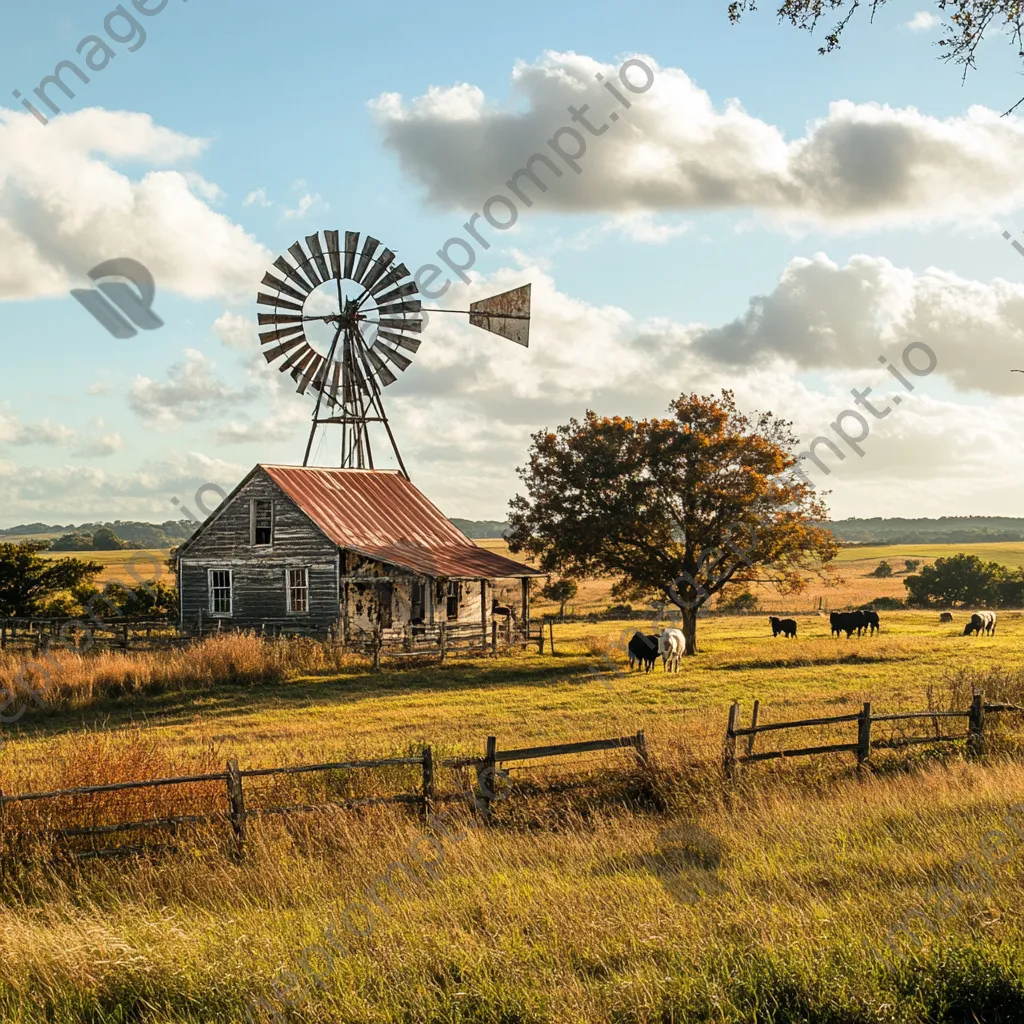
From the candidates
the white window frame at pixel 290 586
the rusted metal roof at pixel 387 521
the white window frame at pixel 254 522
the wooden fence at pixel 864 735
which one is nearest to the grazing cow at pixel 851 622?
the rusted metal roof at pixel 387 521

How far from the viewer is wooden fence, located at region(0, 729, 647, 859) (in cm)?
1075

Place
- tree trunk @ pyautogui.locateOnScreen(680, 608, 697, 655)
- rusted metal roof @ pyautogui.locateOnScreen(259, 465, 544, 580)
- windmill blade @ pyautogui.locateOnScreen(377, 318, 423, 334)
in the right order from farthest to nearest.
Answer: windmill blade @ pyautogui.locateOnScreen(377, 318, 423, 334), tree trunk @ pyautogui.locateOnScreen(680, 608, 697, 655), rusted metal roof @ pyautogui.locateOnScreen(259, 465, 544, 580)

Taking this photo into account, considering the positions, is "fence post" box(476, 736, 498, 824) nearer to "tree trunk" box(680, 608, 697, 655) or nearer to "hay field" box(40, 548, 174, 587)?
"hay field" box(40, 548, 174, 587)

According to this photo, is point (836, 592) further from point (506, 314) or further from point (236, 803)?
point (236, 803)

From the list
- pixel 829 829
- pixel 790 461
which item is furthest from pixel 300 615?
pixel 829 829

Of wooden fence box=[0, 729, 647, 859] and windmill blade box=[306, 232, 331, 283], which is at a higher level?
windmill blade box=[306, 232, 331, 283]

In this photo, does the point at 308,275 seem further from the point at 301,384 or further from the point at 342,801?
the point at 342,801

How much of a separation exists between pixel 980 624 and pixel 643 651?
16907 mm

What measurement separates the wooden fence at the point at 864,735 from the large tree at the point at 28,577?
30245 millimetres

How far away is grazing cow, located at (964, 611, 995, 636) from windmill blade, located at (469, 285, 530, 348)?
20140mm

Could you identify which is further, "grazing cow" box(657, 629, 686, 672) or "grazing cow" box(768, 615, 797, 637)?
"grazing cow" box(768, 615, 797, 637)

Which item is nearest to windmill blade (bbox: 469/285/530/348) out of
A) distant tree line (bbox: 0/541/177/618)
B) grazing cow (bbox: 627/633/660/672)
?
grazing cow (bbox: 627/633/660/672)

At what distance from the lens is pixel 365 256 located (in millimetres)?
38125

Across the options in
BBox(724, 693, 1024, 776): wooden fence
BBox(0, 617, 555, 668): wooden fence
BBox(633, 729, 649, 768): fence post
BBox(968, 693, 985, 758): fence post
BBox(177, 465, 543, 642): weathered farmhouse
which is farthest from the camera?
BBox(177, 465, 543, 642): weathered farmhouse
